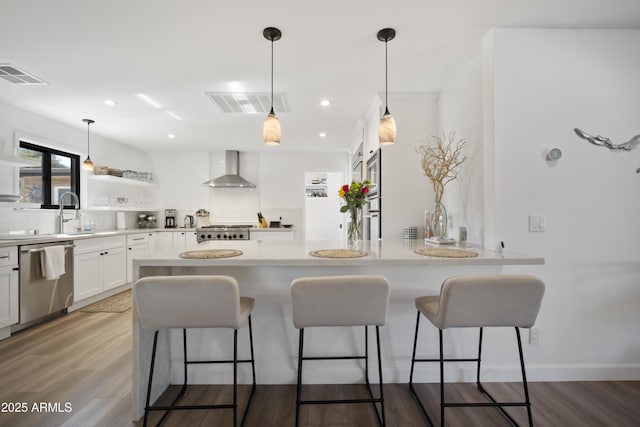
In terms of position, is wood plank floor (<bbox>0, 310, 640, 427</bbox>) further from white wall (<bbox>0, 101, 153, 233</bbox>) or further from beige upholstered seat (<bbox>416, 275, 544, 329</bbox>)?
white wall (<bbox>0, 101, 153, 233</bbox>)

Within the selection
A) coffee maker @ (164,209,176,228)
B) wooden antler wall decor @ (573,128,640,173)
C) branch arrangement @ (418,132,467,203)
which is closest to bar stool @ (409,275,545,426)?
branch arrangement @ (418,132,467,203)

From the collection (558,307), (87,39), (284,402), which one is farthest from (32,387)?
(558,307)

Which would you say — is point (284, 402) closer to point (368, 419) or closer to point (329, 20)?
point (368, 419)

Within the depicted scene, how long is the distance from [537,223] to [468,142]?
2.61 feet

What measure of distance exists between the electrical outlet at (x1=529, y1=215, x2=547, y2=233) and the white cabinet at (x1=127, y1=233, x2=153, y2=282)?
181 inches

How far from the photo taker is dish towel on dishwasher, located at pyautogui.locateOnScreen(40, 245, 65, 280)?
299 centimetres

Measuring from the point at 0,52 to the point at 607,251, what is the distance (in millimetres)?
4553

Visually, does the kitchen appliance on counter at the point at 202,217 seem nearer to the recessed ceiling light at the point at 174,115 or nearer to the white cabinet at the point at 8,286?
the recessed ceiling light at the point at 174,115

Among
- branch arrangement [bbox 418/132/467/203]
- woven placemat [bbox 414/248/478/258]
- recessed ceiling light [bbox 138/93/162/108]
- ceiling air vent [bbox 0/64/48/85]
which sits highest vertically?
recessed ceiling light [bbox 138/93/162/108]

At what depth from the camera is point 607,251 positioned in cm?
201

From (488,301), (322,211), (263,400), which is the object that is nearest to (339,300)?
(488,301)

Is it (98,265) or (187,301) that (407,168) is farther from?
(98,265)

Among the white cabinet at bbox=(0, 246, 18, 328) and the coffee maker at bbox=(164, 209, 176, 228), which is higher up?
the coffee maker at bbox=(164, 209, 176, 228)

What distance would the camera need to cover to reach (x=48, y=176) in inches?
151
